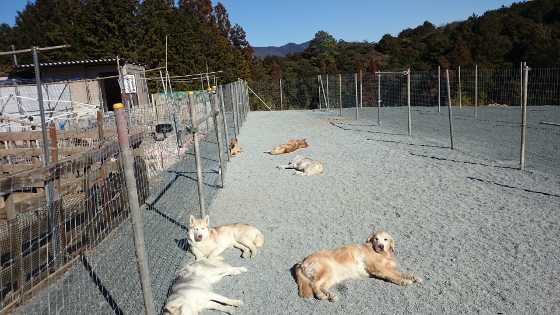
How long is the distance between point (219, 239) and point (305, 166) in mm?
4356

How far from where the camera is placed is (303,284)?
3.97m

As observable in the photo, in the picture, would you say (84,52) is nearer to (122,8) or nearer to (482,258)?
(122,8)

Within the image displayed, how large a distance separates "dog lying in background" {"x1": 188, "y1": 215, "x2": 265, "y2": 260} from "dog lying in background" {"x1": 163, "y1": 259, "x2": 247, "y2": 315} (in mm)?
462

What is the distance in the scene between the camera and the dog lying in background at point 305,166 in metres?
8.71

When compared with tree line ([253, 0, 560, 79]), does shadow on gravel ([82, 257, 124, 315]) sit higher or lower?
lower

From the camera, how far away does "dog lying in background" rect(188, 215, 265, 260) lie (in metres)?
4.68

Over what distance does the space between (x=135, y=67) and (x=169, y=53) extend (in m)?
5.24

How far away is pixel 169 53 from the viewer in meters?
29.5

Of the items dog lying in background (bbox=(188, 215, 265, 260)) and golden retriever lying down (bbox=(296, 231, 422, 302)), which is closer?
golden retriever lying down (bbox=(296, 231, 422, 302))

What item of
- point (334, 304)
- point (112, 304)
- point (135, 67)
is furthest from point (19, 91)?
point (334, 304)

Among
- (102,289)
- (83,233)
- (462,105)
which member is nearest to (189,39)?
(462,105)

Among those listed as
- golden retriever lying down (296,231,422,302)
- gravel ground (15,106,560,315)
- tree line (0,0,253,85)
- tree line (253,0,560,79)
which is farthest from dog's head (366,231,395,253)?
tree line (253,0,560,79)

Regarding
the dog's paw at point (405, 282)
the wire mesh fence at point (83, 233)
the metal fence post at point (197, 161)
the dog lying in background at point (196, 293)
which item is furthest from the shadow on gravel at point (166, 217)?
the dog's paw at point (405, 282)

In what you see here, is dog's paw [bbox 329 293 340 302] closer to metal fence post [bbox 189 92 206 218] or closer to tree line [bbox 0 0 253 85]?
metal fence post [bbox 189 92 206 218]
